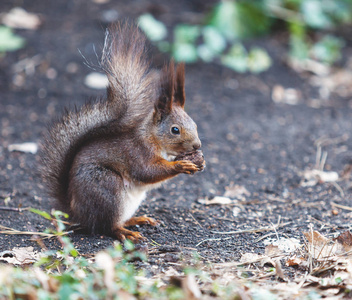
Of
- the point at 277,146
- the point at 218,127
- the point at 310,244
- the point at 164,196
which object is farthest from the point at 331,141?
the point at 310,244

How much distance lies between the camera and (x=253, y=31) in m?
5.83

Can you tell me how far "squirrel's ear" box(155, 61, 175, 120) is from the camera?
2.67m

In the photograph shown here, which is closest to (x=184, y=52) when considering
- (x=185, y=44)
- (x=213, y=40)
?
(x=185, y=44)

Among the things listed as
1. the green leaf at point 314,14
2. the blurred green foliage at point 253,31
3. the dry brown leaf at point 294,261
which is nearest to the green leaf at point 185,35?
the blurred green foliage at point 253,31

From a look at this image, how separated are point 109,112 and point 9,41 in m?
2.74

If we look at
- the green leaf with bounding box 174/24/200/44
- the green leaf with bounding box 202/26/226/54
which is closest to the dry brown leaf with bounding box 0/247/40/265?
the green leaf with bounding box 174/24/200/44

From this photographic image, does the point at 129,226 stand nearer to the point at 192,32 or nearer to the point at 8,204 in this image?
the point at 8,204

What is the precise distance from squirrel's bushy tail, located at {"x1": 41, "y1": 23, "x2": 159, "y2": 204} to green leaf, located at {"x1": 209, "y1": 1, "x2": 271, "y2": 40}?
9.88 feet

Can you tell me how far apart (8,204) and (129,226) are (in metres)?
0.82

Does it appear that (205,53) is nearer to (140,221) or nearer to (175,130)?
(175,130)

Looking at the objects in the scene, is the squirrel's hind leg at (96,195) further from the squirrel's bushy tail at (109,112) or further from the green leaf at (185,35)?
the green leaf at (185,35)

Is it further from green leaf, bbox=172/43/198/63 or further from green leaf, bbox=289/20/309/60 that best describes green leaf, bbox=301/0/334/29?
green leaf, bbox=172/43/198/63

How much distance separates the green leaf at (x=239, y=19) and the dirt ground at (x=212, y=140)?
216 mm

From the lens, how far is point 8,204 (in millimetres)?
3070
